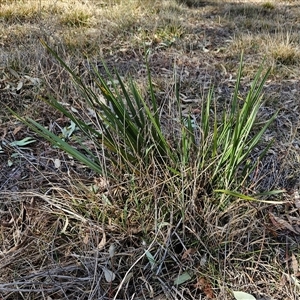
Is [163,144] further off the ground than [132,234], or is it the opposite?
[163,144]

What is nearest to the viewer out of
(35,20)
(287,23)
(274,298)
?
(274,298)

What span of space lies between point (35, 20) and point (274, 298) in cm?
283

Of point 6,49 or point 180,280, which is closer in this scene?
point 180,280

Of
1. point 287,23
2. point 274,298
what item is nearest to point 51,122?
point 274,298

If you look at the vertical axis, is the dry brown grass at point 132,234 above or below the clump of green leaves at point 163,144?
below

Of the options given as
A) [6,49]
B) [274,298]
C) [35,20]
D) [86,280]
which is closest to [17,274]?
[86,280]

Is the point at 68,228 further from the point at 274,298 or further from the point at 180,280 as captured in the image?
the point at 274,298

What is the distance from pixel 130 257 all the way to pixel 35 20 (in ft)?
8.30

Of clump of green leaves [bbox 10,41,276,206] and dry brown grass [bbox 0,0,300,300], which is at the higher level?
clump of green leaves [bbox 10,41,276,206]

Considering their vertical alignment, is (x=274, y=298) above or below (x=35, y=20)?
below

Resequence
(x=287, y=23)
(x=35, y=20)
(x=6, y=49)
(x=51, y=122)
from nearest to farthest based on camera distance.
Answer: (x=51, y=122), (x=6, y=49), (x=35, y=20), (x=287, y=23)

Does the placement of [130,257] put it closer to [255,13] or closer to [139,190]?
[139,190]

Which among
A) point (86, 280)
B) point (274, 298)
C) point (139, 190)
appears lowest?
point (274, 298)

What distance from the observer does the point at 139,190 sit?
1.32 meters
